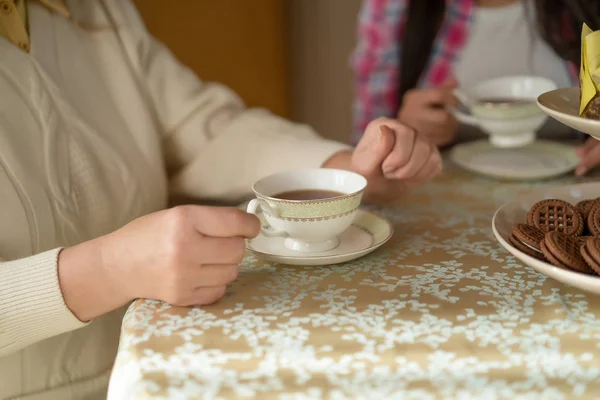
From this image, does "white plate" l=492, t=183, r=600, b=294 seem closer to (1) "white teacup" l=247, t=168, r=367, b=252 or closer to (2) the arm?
(1) "white teacup" l=247, t=168, r=367, b=252

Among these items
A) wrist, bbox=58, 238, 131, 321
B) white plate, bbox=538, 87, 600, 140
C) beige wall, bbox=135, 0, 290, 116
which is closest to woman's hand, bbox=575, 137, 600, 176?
white plate, bbox=538, 87, 600, 140

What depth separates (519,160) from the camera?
111cm

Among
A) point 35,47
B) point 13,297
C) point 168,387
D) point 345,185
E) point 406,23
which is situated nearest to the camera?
point 168,387

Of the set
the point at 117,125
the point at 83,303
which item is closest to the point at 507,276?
the point at 83,303

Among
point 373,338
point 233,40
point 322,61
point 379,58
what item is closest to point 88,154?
point 373,338

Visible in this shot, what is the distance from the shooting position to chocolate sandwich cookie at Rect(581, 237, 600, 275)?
61 centimetres

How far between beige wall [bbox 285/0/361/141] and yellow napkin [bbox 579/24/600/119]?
195cm

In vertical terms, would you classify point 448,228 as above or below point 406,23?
below

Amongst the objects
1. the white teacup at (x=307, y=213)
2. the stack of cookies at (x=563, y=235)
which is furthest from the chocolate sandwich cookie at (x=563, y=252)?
the white teacup at (x=307, y=213)

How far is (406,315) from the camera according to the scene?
2.08ft

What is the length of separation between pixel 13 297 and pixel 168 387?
25 centimetres

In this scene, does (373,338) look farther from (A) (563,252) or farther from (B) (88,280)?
(B) (88,280)

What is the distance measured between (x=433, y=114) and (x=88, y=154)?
2.20 feet

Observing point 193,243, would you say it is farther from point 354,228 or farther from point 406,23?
point 406,23
